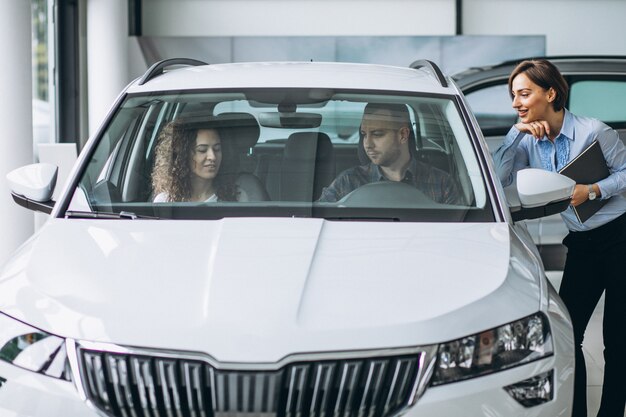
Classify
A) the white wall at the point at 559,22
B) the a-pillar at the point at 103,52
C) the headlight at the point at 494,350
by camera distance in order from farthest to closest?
1. the white wall at the point at 559,22
2. the a-pillar at the point at 103,52
3. the headlight at the point at 494,350

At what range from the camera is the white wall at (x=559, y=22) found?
1347 cm

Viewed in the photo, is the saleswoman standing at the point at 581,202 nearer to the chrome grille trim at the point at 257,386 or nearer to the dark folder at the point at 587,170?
the dark folder at the point at 587,170

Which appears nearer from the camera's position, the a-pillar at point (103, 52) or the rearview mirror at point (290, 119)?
the rearview mirror at point (290, 119)

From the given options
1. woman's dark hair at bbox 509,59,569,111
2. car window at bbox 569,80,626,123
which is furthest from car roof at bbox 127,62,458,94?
car window at bbox 569,80,626,123

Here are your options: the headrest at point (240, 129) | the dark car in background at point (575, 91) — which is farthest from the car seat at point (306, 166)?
the dark car in background at point (575, 91)

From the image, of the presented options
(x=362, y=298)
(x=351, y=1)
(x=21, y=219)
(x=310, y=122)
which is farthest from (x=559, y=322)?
(x=351, y=1)

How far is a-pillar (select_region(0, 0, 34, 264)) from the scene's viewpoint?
711 cm

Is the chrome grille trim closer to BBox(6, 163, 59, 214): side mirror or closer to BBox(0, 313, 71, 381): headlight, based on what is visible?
BBox(0, 313, 71, 381): headlight

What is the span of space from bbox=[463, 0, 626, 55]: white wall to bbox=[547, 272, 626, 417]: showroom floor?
7.34 m

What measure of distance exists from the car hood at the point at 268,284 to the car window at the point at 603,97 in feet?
18.3

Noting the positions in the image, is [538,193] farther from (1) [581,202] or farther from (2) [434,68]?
(2) [434,68]

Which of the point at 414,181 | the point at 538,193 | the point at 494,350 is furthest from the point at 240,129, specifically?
the point at 494,350

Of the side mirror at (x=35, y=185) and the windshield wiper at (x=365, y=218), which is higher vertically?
the side mirror at (x=35, y=185)

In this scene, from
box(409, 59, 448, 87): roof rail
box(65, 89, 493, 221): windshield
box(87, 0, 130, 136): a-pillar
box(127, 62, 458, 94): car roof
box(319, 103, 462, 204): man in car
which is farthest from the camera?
box(87, 0, 130, 136): a-pillar
